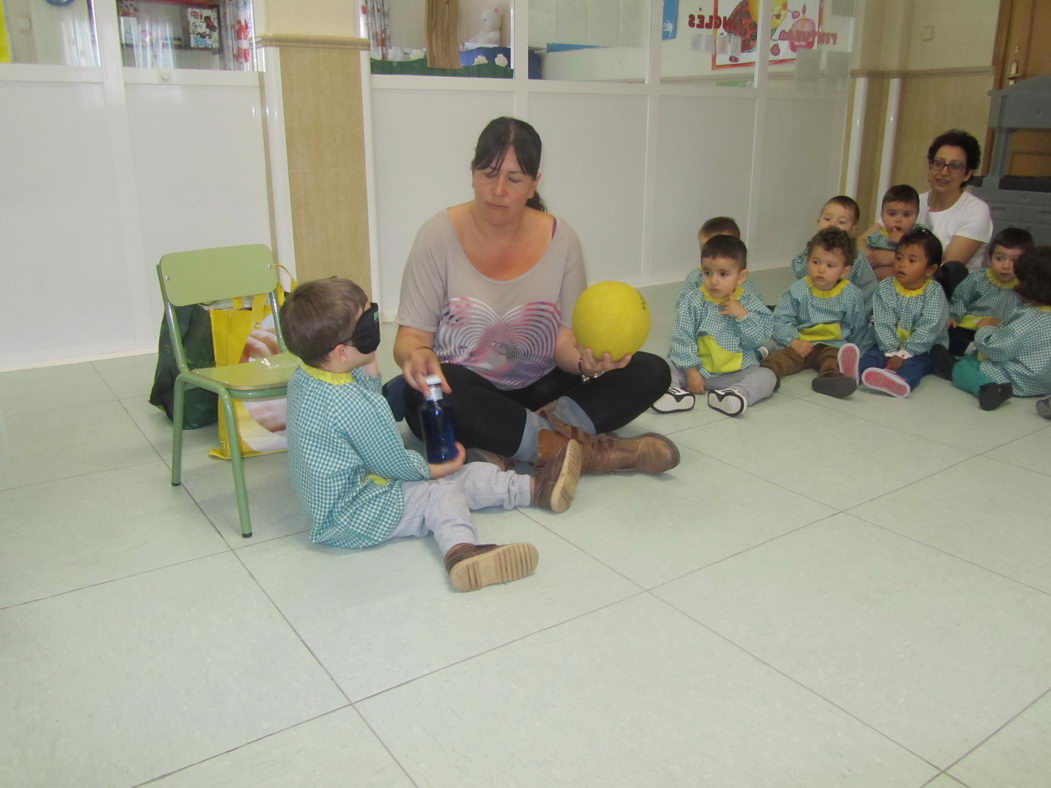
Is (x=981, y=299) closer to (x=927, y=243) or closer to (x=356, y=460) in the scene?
(x=927, y=243)

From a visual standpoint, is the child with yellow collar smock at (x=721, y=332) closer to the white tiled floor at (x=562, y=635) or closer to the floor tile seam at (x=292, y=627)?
the white tiled floor at (x=562, y=635)

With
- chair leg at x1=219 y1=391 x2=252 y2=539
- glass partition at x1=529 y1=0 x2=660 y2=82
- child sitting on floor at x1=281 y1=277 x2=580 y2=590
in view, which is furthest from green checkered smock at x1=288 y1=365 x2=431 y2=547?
glass partition at x1=529 y1=0 x2=660 y2=82

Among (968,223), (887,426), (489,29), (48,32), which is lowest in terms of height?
(887,426)

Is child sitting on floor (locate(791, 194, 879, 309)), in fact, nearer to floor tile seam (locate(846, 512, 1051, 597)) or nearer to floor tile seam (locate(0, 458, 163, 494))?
floor tile seam (locate(846, 512, 1051, 597))

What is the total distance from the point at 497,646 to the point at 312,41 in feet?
8.99

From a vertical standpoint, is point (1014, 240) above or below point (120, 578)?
above

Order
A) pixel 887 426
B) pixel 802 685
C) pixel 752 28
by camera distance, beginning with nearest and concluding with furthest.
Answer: pixel 802 685
pixel 887 426
pixel 752 28

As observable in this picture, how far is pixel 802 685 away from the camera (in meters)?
1.41

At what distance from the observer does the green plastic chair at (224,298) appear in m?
1.92

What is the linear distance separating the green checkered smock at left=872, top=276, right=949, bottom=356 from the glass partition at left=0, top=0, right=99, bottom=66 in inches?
118

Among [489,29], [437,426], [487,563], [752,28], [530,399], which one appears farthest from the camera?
[752,28]

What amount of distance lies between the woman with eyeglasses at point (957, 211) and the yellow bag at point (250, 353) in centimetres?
251

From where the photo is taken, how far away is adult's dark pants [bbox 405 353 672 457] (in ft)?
6.88

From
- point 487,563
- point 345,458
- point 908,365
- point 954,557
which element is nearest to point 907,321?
point 908,365
